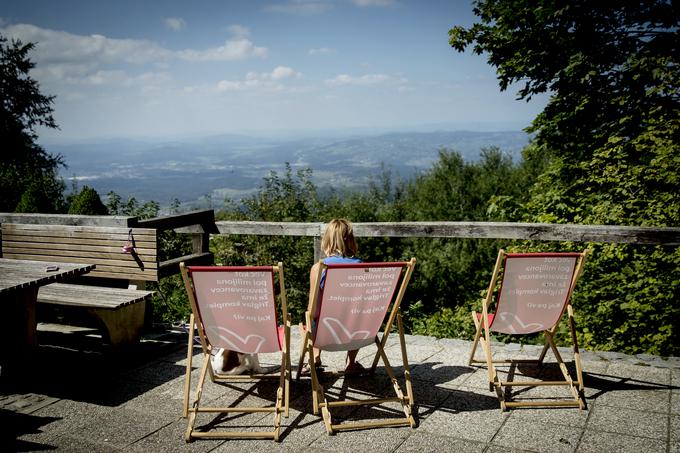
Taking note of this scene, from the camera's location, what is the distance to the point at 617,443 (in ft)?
9.59

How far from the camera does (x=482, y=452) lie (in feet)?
9.38

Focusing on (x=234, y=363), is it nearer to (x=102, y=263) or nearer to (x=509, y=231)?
(x=102, y=263)

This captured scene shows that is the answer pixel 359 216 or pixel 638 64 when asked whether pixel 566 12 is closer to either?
pixel 638 64

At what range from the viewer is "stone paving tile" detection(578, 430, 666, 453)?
285 centimetres

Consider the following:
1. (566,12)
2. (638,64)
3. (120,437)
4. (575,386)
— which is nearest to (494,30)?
(566,12)

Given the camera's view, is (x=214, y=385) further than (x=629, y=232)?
No

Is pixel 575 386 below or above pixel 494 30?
below

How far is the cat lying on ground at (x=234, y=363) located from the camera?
4.09 meters

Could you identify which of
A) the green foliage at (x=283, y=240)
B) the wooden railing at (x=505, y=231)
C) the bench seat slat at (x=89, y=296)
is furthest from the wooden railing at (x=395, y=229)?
the green foliage at (x=283, y=240)

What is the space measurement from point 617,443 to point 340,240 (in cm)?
213

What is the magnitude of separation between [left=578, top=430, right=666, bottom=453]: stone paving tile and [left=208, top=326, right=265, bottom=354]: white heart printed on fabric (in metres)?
2.00

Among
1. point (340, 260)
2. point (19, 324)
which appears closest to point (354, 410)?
point (340, 260)

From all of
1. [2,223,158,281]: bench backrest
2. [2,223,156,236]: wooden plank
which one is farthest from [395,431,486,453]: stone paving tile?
[2,223,156,236]: wooden plank

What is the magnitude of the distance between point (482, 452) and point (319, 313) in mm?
1252
